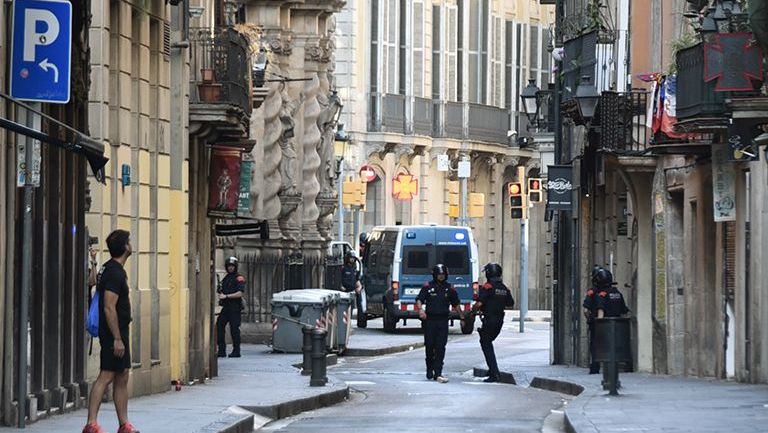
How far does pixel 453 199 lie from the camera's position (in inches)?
2891

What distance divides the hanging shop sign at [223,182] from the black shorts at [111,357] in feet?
45.5

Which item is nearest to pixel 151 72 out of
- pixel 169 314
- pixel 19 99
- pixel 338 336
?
pixel 169 314

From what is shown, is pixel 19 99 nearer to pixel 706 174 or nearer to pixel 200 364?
pixel 200 364

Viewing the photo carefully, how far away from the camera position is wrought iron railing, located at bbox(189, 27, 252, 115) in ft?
98.7

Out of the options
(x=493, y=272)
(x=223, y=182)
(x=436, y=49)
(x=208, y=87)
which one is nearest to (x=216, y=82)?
(x=208, y=87)

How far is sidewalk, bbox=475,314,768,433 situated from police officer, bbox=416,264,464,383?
131 centimetres

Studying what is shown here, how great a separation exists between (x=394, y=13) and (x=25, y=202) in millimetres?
54262

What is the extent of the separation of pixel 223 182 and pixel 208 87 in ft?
7.34

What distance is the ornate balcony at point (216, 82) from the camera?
97.5ft

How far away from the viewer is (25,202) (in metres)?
18.8

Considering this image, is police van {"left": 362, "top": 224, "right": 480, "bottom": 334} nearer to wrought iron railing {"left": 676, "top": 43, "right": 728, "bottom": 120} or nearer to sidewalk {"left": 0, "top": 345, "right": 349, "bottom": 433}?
sidewalk {"left": 0, "top": 345, "right": 349, "bottom": 433}

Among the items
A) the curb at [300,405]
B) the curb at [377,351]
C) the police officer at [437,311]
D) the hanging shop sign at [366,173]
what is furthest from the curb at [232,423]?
the hanging shop sign at [366,173]

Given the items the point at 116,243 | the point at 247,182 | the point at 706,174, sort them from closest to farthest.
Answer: the point at 116,243
the point at 706,174
the point at 247,182

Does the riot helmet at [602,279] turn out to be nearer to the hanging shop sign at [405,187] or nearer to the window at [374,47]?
the hanging shop sign at [405,187]
